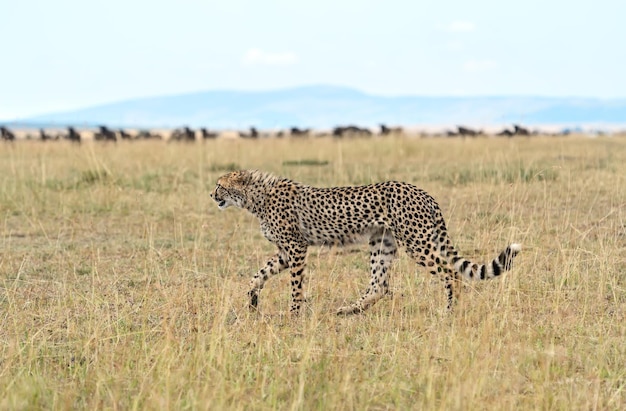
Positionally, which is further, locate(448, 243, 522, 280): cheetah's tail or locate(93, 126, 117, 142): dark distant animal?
locate(93, 126, 117, 142): dark distant animal

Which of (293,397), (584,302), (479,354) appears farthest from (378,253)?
(293,397)

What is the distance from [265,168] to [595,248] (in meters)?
8.59

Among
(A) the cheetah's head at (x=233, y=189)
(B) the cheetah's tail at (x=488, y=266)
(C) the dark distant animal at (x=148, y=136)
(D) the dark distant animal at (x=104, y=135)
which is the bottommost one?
(C) the dark distant animal at (x=148, y=136)

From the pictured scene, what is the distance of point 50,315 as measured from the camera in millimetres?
5402

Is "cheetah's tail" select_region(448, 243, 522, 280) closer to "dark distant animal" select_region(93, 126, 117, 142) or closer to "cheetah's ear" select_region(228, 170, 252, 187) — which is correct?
"cheetah's ear" select_region(228, 170, 252, 187)

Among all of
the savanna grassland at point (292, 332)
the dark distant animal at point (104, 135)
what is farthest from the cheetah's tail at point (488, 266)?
the dark distant animal at point (104, 135)

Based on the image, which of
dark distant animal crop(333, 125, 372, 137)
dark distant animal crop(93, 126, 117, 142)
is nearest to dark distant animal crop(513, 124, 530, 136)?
dark distant animal crop(333, 125, 372, 137)

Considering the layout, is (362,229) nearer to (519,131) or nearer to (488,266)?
(488,266)

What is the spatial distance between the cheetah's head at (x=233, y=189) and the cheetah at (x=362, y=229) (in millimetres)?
95

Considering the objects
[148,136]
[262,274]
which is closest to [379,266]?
[262,274]

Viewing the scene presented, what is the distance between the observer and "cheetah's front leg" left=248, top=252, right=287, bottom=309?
230 inches

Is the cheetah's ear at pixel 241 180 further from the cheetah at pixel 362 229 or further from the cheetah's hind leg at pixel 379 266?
the cheetah's hind leg at pixel 379 266

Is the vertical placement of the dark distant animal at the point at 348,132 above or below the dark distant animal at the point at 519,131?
below

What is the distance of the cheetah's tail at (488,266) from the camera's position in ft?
17.4
